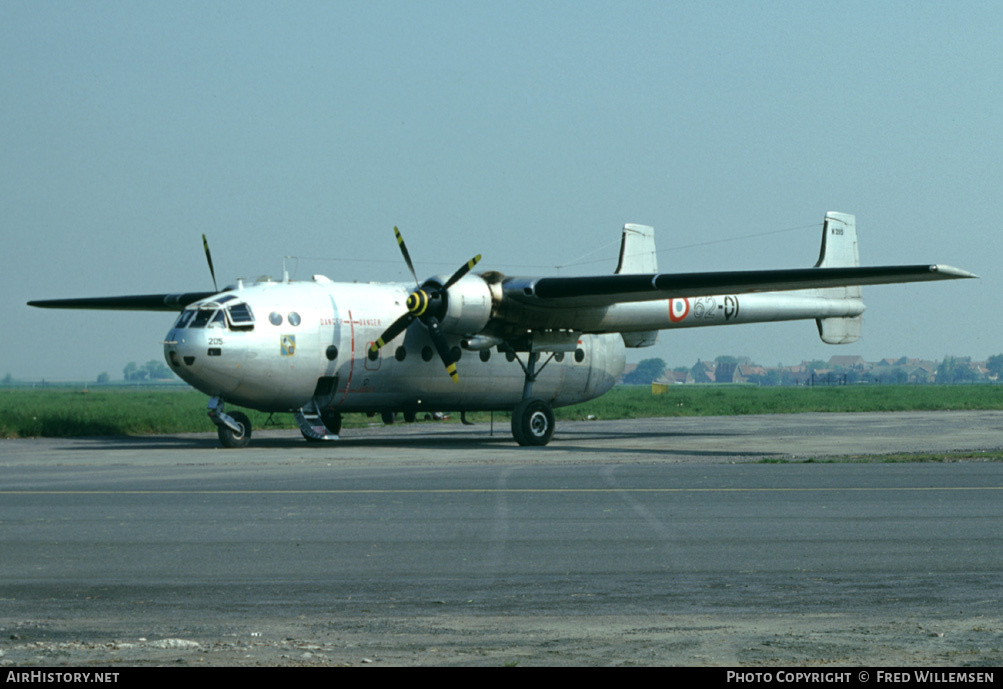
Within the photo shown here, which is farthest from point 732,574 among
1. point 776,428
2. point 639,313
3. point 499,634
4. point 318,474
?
point 776,428

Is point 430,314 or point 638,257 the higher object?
point 638,257

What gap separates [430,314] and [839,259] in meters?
15.2

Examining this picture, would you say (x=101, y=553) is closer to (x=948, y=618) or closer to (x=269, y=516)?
(x=269, y=516)

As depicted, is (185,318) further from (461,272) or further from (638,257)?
(638,257)

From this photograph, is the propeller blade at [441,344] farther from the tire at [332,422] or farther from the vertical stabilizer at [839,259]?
the vertical stabilizer at [839,259]

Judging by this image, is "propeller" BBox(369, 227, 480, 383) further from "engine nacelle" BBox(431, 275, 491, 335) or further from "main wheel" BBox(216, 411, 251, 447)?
"main wheel" BBox(216, 411, 251, 447)

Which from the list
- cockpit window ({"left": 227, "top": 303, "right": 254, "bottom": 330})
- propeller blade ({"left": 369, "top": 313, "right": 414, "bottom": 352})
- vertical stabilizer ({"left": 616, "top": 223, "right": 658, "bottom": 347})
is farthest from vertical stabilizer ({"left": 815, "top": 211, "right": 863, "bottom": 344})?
cockpit window ({"left": 227, "top": 303, "right": 254, "bottom": 330})

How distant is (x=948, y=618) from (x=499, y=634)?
9.82 ft

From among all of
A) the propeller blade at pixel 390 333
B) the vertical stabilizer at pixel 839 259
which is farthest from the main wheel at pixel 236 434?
the vertical stabilizer at pixel 839 259

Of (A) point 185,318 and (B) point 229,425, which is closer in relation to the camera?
(A) point 185,318

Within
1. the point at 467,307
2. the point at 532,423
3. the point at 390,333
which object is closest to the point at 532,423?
the point at 532,423

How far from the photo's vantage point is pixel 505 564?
10.0 m

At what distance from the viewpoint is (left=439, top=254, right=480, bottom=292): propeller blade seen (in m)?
27.7

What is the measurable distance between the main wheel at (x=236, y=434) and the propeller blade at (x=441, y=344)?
16.2 feet
